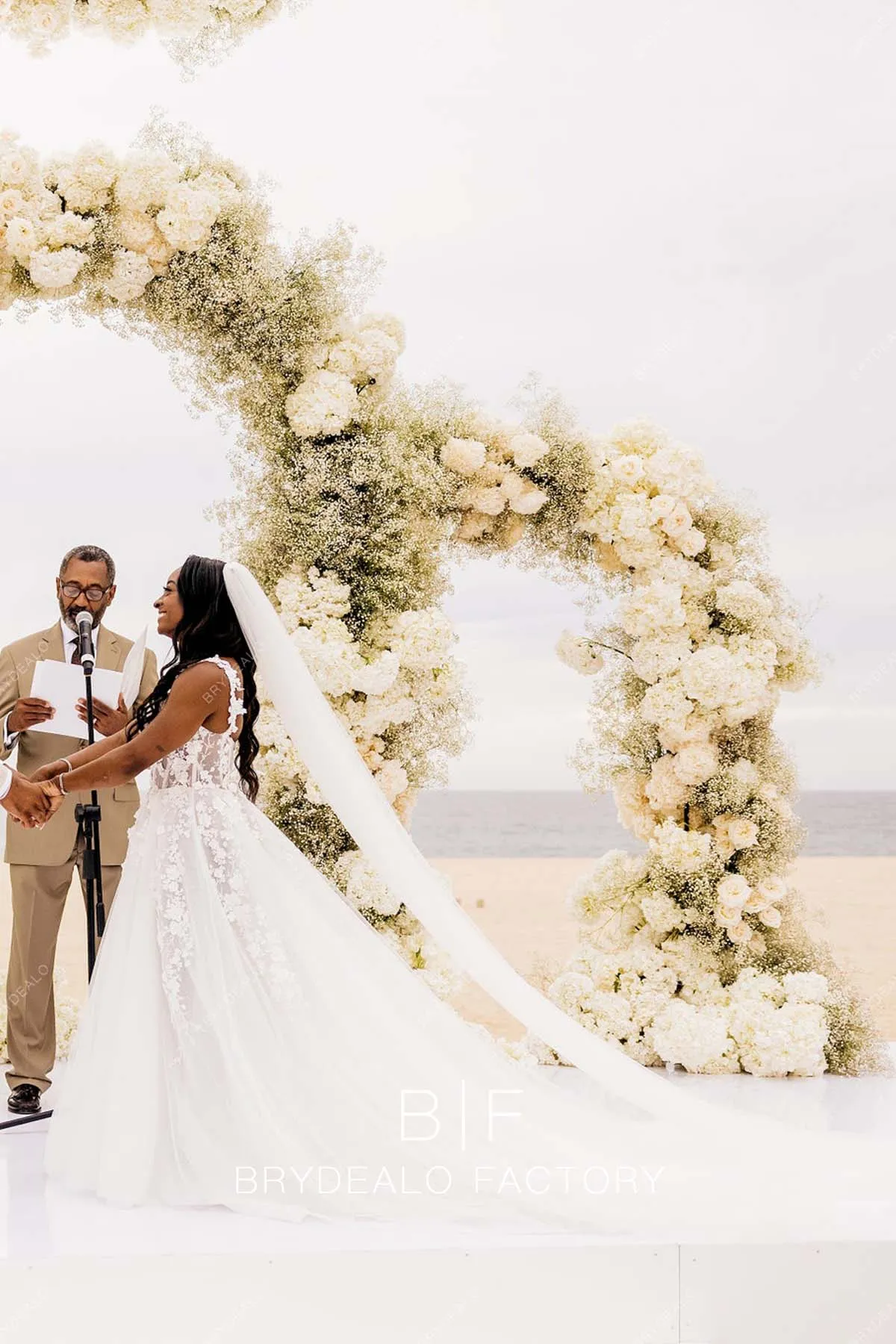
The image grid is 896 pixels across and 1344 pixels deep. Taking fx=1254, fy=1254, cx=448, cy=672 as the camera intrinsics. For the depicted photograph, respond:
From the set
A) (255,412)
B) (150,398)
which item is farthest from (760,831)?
(150,398)

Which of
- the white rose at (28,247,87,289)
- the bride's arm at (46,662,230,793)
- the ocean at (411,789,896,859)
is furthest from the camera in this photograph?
the ocean at (411,789,896,859)

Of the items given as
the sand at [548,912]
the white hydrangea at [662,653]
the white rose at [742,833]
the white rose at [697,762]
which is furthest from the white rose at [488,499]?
the sand at [548,912]

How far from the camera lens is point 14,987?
445 cm

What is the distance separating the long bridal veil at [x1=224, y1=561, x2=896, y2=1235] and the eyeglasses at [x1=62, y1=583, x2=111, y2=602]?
1.00 m

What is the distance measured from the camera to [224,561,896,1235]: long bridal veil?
3303 millimetres

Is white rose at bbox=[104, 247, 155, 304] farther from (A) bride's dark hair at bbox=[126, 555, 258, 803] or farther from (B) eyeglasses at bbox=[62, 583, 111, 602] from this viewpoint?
(A) bride's dark hair at bbox=[126, 555, 258, 803]

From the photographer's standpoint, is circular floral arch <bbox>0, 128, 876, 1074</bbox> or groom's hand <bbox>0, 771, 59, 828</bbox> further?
circular floral arch <bbox>0, 128, 876, 1074</bbox>

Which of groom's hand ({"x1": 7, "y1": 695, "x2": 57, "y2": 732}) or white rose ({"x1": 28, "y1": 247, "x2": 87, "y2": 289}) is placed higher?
white rose ({"x1": 28, "y1": 247, "x2": 87, "y2": 289})

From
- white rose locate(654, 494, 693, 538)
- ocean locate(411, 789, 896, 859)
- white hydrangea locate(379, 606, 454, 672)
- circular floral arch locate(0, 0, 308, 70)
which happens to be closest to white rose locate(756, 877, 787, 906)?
white rose locate(654, 494, 693, 538)

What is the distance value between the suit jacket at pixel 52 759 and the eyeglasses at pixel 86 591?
219mm

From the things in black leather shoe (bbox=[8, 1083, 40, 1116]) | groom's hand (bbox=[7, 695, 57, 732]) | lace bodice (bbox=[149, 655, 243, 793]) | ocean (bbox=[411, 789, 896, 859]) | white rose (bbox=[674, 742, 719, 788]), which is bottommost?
black leather shoe (bbox=[8, 1083, 40, 1116])

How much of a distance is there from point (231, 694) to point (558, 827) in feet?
87.1

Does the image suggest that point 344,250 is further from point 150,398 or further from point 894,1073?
point 150,398

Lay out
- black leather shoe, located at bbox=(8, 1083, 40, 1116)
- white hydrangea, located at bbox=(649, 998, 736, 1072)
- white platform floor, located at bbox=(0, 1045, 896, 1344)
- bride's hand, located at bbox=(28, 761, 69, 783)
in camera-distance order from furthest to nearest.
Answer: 1. white hydrangea, located at bbox=(649, 998, 736, 1072)
2. black leather shoe, located at bbox=(8, 1083, 40, 1116)
3. bride's hand, located at bbox=(28, 761, 69, 783)
4. white platform floor, located at bbox=(0, 1045, 896, 1344)
